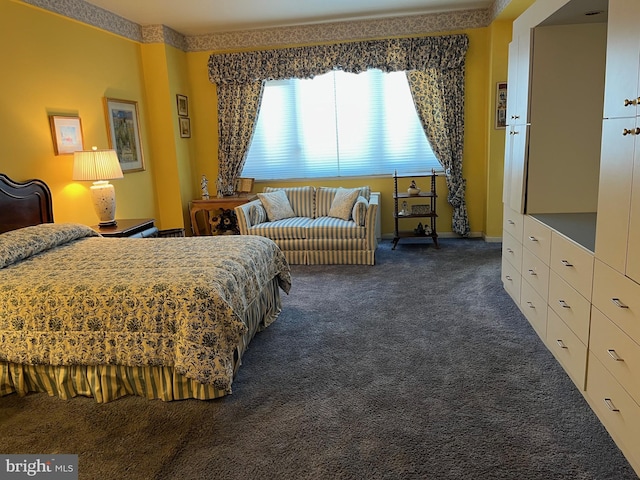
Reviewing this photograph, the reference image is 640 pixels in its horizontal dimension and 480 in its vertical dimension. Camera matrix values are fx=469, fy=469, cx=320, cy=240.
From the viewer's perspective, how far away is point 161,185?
591cm

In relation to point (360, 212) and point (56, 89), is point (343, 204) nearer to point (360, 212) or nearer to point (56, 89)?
point (360, 212)

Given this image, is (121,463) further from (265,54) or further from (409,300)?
(265,54)

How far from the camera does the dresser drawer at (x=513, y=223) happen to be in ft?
11.6

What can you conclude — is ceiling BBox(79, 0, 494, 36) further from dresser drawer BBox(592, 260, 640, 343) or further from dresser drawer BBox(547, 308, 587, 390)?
dresser drawer BBox(592, 260, 640, 343)

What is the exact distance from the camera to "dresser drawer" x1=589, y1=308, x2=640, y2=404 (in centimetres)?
189

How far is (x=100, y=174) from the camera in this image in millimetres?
4125

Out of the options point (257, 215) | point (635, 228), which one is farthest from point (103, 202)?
point (635, 228)

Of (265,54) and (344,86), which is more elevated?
(265,54)

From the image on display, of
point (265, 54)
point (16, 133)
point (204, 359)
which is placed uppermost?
point (265, 54)

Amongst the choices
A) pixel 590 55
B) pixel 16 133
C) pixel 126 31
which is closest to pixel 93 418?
pixel 16 133

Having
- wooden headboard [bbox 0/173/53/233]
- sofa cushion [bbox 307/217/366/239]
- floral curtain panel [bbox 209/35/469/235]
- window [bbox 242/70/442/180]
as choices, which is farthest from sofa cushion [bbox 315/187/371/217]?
wooden headboard [bbox 0/173/53/233]

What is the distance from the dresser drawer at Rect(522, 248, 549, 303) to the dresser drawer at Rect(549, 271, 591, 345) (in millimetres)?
93

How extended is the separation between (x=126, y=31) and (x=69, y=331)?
395cm

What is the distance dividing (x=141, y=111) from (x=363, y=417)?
466 cm
